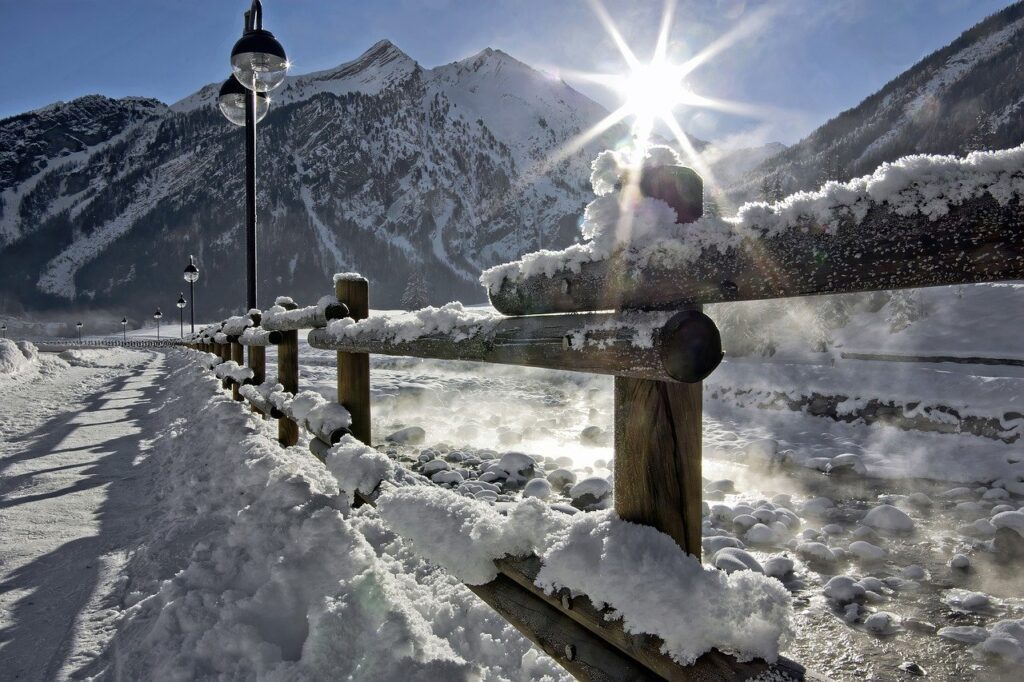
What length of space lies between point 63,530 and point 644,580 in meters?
3.88

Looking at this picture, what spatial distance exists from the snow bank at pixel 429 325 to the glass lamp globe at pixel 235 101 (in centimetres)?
692

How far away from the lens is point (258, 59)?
6422mm

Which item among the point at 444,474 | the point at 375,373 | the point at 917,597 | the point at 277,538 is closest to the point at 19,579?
the point at 277,538

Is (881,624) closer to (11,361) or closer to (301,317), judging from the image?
(301,317)

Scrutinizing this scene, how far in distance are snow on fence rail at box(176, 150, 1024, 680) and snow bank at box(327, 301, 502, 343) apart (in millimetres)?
22

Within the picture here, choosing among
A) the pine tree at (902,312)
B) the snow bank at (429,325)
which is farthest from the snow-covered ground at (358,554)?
the pine tree at (902,312)

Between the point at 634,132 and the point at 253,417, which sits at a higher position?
the point at 634,132

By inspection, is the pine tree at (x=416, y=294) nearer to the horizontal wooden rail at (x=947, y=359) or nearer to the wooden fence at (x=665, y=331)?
the horizontal wooden rail at (x=947, y=359)

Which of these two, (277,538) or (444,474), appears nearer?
(277,538)

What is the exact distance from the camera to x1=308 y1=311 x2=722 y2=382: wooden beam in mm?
1111

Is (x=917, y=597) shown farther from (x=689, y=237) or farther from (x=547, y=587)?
(x=689, y=237)

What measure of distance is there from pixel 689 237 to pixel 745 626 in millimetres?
825

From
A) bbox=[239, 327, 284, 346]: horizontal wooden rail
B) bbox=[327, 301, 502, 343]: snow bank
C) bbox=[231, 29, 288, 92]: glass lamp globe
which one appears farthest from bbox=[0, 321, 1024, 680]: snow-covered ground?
bbox=[231, 29, 288, 92]: glass lamp globe

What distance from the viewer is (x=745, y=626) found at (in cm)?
112
